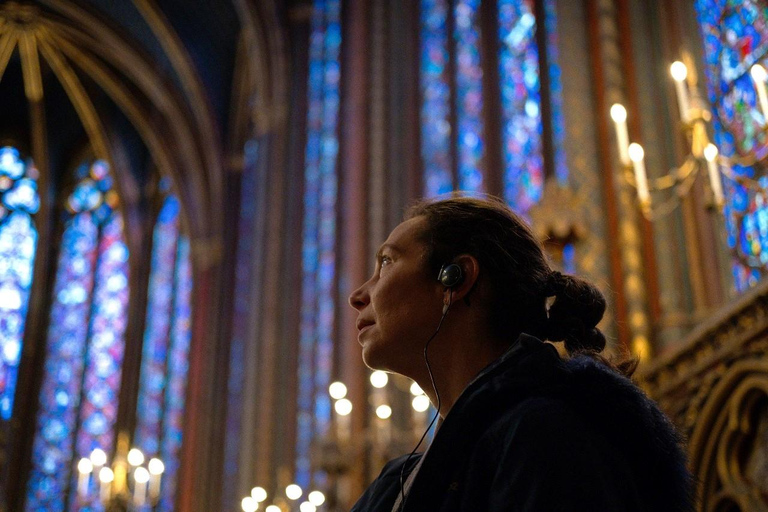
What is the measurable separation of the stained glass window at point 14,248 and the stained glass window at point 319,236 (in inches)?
296

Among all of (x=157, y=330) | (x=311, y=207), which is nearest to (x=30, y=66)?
(x=157, y=330)

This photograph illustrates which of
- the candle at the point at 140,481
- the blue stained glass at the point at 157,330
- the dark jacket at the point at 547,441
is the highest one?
the blue stained glass at the point at 157,330

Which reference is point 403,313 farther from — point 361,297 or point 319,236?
point 319,236

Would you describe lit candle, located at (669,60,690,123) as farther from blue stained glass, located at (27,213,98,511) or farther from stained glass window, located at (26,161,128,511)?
blue stained glass, located at (27,213,98,511)

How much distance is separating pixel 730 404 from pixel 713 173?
121cm

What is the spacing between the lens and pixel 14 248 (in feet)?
58.6

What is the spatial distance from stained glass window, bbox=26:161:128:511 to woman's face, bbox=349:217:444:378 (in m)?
15.1

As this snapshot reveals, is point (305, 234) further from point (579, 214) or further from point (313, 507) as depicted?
point (579, 214)

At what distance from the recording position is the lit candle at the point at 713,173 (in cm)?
520

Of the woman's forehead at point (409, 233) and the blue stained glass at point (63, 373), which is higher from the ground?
the blue stained glass at point (63, 373)

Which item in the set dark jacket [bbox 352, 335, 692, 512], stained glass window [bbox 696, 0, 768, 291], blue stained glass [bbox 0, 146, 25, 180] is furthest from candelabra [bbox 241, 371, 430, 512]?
blue stained glass [bbox 0, 146, 25, 180]

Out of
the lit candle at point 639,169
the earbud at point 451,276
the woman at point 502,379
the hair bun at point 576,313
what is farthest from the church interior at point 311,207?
the earbud at point 451,276

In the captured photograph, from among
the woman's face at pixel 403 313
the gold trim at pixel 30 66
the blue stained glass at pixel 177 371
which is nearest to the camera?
the woman's face at pixel 403 313

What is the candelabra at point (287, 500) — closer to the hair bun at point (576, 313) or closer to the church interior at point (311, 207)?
the church interior at point (311, 207)
